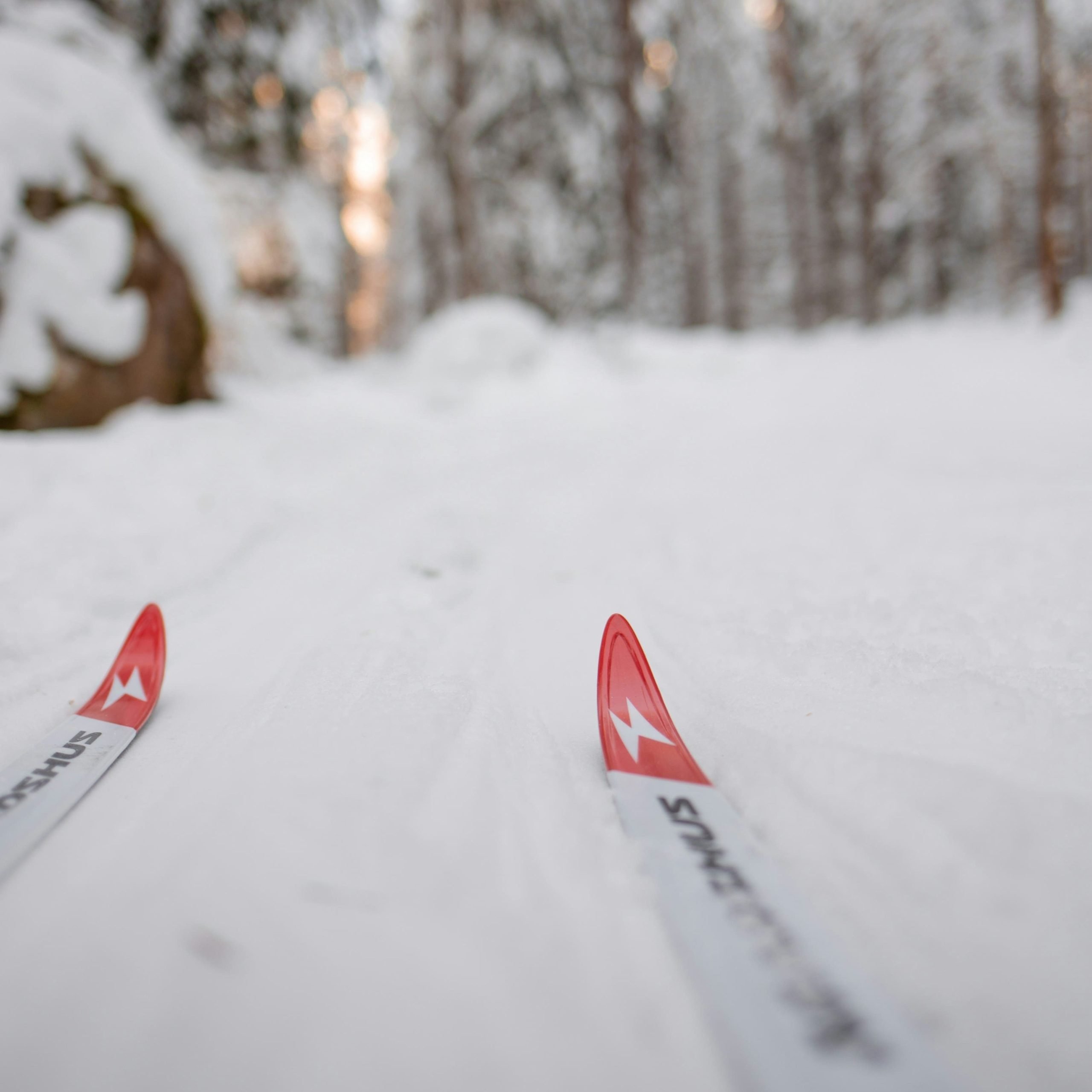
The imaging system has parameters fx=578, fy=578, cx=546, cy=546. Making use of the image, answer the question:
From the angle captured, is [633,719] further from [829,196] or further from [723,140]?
[723,140]

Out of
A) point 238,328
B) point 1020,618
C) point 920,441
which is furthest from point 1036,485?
point 238,328

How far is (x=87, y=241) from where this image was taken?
3.51m

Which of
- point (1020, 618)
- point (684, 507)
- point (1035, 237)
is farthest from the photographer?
point (1035, 237)

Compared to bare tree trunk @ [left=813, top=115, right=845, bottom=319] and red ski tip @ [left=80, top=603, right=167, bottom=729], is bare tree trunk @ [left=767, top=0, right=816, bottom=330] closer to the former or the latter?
bare tree trunk @ [left=813, top=115, right=845, bottom=319]

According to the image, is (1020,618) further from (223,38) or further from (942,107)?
(942,107)

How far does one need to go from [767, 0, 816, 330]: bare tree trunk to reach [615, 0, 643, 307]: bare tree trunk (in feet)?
8.40

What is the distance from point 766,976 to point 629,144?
34.3 feet

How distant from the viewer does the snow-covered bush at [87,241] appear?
320 cm

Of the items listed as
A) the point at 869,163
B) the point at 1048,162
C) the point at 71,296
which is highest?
the point at 869,163

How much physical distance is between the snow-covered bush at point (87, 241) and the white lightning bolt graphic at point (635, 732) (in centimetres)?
363

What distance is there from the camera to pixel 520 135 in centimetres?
1012

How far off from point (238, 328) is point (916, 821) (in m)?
6.77

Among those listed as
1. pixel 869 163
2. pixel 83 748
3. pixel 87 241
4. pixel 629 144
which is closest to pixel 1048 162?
pixel 869 163

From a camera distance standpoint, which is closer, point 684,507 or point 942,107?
point 684,507
